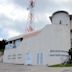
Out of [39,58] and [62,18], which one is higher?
[62,18]

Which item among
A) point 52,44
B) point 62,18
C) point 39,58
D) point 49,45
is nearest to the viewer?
point 52,44

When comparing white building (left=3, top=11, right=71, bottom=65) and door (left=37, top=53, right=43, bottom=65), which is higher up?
white building (left=3, top=11, right=71, bottom=65)

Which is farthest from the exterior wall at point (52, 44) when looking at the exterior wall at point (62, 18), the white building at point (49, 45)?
the exterior wall at point (62, 18)

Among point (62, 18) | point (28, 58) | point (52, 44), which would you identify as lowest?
point (28, 58)

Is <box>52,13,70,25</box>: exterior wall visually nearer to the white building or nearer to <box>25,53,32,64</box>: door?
the white building

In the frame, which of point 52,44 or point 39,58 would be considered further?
point 39,58

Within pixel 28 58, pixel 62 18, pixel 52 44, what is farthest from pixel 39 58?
pixel 62 18

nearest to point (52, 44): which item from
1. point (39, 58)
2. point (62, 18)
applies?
point (39, 58)

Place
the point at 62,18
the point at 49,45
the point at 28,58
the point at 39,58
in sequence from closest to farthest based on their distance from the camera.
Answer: the point at 49,45 → the point at 39,58 → the point at 28,58 → the point at 62,18

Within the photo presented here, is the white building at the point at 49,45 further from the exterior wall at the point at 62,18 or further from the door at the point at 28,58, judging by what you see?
the exterior wall at the point at 62,18

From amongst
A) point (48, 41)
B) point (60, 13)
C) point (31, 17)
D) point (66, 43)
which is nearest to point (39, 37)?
point (48, 41)

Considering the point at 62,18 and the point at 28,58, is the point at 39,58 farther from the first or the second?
the point at 62,18

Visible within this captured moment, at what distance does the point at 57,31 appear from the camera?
117 ft

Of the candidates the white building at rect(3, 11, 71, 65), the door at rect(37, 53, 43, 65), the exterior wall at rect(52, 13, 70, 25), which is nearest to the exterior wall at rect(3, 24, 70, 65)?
the white building at rect(3, 11, 71, 65)
